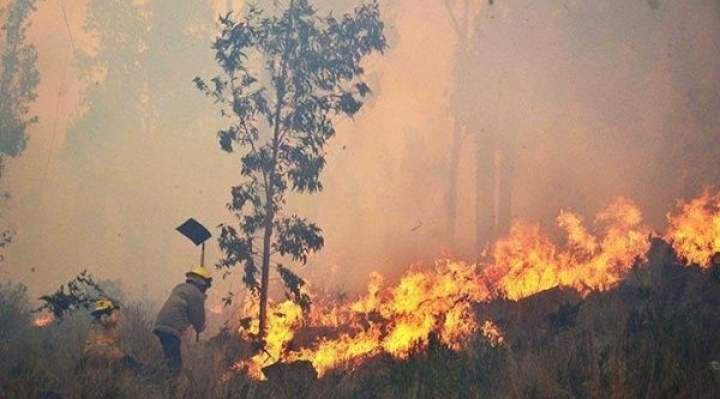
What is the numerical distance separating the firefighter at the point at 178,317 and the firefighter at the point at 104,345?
63cm

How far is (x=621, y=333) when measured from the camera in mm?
7379

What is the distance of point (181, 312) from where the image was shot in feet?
29.1

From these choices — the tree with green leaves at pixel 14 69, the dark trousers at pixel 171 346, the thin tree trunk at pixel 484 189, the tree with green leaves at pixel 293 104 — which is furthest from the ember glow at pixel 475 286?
the tree with green leaves at pixel 14 69

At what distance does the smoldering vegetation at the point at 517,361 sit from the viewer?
19.0 feet

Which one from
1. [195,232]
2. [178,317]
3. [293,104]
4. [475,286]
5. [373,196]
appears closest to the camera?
[178,317]

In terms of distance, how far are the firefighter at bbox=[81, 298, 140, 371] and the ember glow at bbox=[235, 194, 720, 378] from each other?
1.88 metres

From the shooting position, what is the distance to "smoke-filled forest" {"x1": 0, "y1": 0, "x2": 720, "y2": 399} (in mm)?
7926

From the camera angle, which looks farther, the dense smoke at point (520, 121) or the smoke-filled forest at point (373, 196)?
the dense smoke at point (520, 121)

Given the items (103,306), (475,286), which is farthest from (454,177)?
(103,306)

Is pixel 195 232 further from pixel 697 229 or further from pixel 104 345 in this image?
pixel 697 229

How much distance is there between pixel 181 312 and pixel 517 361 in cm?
509

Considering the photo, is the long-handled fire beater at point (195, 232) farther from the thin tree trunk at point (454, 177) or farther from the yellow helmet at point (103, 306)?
the thin tree trunk at point (454, 177)

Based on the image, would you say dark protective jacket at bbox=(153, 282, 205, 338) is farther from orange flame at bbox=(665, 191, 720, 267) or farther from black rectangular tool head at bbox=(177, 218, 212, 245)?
orange flame at bbox=(665, 191, 720, 267)

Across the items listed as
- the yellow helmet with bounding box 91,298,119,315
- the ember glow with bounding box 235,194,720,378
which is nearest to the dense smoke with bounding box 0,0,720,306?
the ember glow with bounding box 235,194,720,378
